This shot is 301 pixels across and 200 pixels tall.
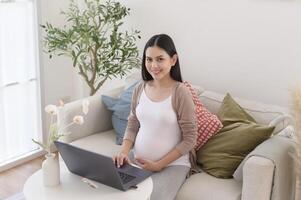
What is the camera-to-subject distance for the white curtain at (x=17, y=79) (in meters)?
3.14

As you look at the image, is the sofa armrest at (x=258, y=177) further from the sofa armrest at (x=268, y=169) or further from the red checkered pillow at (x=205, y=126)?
the red checkered pillow at (x=205, y=126)

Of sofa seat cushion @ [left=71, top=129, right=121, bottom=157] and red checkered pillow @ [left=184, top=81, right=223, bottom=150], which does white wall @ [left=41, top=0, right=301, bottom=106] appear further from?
sofa seat cushion @ [left=71, top=129, right=121, bottom=157]

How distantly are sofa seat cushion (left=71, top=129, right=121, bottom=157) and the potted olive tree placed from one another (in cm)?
61

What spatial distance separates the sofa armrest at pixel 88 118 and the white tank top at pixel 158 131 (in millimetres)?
598

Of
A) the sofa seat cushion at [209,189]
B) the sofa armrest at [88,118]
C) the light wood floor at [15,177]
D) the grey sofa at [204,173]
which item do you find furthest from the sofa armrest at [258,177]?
the light wood floor at [15,177]

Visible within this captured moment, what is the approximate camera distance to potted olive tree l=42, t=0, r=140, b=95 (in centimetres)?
312

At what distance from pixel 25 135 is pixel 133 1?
1406mm

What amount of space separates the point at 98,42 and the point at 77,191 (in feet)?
5.15

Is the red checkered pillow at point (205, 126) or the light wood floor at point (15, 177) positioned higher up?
the red checkered pillow at point (205, 126)

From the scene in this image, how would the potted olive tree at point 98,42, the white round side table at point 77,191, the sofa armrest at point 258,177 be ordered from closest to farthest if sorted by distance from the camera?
the white round side table at point 77,191, the sofa armrest at point 258,177, the potted olive tree at point 98,42

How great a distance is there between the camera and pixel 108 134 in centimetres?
285

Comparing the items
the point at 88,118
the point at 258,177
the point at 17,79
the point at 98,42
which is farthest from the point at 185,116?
the point at 17,79

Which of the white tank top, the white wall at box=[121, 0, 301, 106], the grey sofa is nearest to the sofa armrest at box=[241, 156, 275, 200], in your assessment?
the grey sofa

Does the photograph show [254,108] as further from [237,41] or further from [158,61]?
[158,61]
